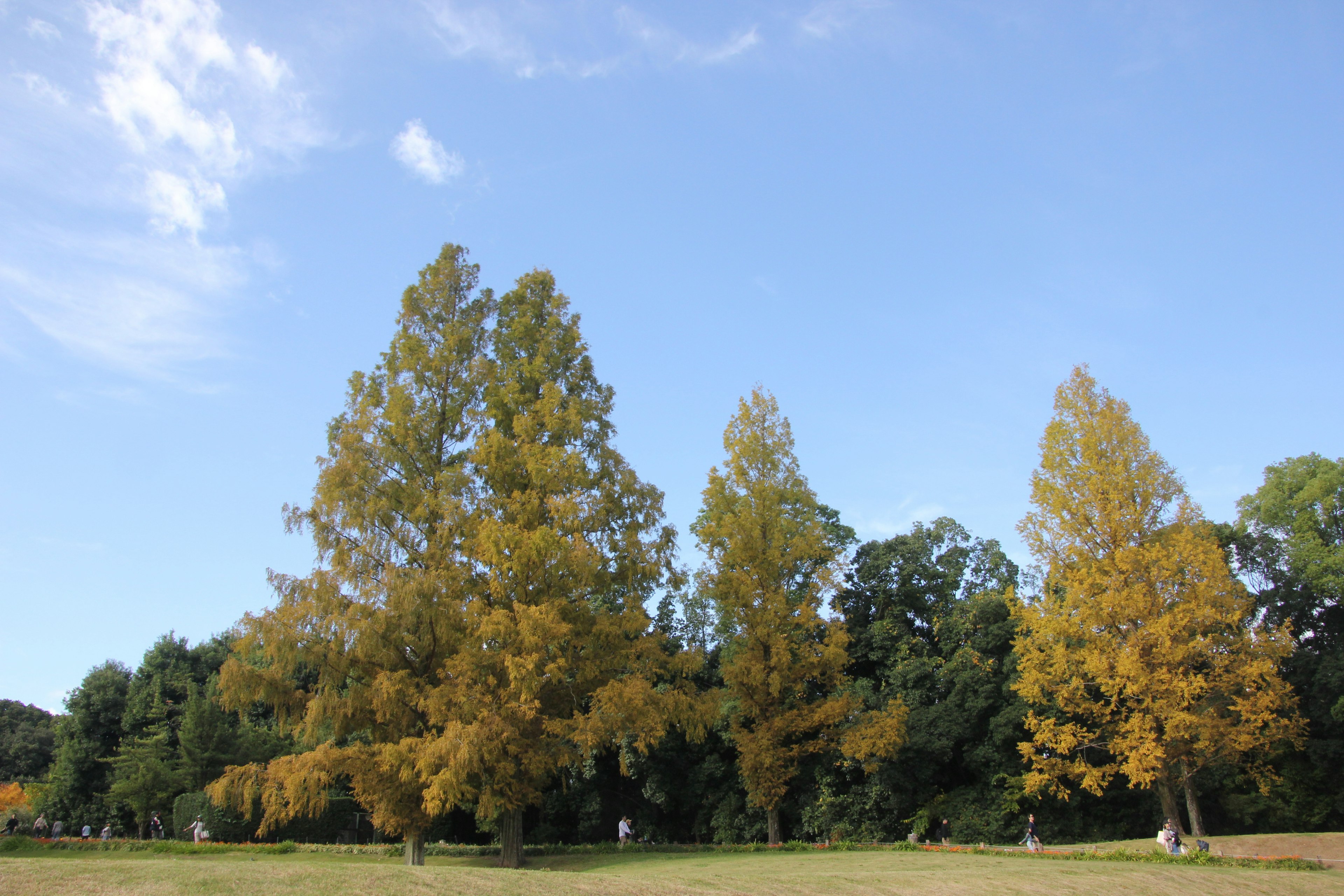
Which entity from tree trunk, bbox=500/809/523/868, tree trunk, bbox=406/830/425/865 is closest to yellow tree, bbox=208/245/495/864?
tree trunk, bbox=406/830/425/865

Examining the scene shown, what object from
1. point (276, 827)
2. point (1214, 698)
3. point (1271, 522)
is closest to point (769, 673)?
point (1214, 698)

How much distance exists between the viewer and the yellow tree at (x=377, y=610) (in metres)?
16.5

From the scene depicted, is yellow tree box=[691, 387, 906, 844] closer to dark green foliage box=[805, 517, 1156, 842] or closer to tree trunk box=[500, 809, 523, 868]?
dark green foliage box=[805, 517, 1156, 842]

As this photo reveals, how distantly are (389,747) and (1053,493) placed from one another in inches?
670

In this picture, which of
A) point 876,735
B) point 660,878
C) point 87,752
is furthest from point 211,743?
point 660,878

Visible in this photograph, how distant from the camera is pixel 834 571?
24.0 metres

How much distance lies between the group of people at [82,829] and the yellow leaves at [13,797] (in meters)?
8.53

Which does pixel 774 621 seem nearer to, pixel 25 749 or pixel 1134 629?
pixel 1134 629

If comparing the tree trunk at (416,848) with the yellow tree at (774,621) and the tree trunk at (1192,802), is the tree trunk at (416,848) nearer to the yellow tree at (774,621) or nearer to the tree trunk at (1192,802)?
the yellow tree at (774,621)

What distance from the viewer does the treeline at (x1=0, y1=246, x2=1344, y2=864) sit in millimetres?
17062

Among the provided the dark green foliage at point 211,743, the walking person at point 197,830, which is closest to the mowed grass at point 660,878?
the walking person at point 197,830

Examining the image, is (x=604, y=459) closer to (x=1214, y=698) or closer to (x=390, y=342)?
(x=390, y=342)

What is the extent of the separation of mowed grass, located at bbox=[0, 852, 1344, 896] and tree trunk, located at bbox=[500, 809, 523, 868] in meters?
0.85

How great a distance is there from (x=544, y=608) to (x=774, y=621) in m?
8.65
